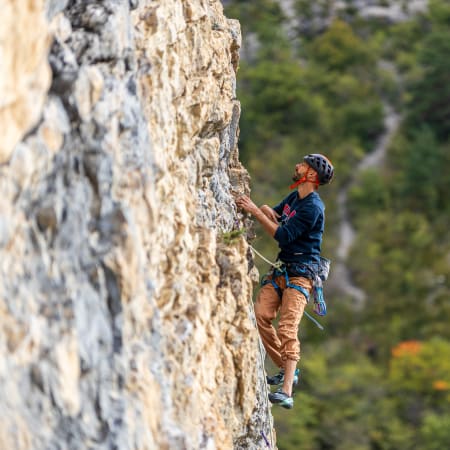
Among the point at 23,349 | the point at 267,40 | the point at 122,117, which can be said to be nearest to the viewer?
the point at 23,349

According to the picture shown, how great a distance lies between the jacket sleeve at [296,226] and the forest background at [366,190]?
55.1ft

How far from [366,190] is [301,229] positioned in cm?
3911

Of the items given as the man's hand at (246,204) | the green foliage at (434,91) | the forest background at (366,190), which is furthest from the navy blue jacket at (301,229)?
the green foliage at (434,91)

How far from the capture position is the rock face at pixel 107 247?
4652 millimetres

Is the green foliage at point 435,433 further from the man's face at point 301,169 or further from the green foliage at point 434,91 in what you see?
the green foliage at point 434,91

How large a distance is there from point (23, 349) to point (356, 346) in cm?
3337

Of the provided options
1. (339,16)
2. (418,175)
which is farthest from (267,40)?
(418,175)

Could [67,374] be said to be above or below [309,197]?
above

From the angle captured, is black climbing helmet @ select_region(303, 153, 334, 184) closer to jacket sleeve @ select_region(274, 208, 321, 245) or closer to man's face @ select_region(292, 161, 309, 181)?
man's face @ select_region(292, 161, 309, 181)

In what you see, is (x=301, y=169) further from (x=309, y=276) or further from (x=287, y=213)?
(x=309, y=276)

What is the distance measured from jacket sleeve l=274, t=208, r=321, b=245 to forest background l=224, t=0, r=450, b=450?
1679cm

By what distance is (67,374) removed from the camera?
4.77m

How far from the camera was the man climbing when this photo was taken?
761 cm

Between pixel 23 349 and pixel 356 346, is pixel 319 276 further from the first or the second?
pixel 356 346
